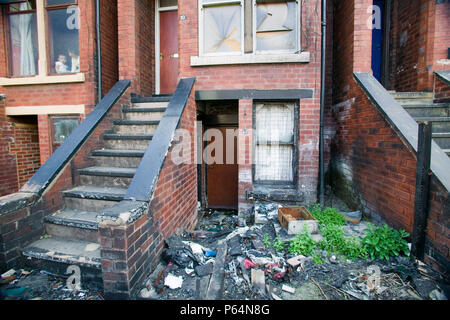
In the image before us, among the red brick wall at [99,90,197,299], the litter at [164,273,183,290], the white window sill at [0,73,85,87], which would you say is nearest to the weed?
the litter at [164,273,183,290]

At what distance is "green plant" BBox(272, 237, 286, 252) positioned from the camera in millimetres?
2805

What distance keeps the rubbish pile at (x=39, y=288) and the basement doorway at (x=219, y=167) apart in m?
3.60

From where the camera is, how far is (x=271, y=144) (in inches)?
179

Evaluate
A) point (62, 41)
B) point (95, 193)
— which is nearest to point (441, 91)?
point (95, 193)

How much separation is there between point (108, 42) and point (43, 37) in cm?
141

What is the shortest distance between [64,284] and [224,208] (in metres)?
3.97

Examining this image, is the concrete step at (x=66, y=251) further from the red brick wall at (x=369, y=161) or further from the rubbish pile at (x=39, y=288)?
the red brick wall at (x=369, y=161)

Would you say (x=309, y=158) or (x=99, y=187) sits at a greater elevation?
(x=309, y=158)

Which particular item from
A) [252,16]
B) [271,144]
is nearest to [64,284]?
[271,144]

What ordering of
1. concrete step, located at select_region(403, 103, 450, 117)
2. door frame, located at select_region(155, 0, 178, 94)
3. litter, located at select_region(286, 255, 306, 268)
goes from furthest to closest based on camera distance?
door frame, located at select_region(155, 0, 178, 94) < concrete step, located at select_region(403, 103, 450, 117) < litter, located at select_region(286, 255, 306, 268)

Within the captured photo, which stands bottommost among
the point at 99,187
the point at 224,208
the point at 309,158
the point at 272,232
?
the point at 224,208

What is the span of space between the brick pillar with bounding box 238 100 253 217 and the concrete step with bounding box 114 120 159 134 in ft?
5.42

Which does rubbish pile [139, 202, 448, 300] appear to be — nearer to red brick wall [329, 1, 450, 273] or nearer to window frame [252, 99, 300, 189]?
red brick wall [329, 1, 450, 273]
